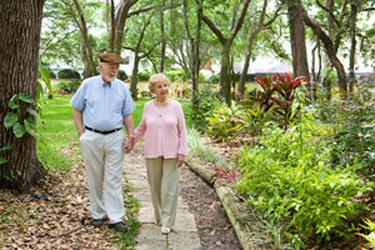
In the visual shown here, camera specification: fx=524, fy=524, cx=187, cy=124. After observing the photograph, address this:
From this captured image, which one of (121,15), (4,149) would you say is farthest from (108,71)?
(121,15)

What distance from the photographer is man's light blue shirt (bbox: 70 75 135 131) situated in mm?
5094

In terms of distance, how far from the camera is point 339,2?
22750mm

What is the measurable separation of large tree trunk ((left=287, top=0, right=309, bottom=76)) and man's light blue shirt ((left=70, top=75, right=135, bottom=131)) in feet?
24.1

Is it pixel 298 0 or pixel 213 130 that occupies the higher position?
pixel 298 0

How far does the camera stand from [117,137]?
5.19 meters

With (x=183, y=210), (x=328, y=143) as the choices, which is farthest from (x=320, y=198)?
(x=183, y=210)

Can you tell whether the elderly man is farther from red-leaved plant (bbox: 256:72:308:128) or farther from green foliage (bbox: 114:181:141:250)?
red-leaved plant (bbox: 256:72:308:128)

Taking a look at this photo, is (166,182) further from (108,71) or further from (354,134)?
(354,134)

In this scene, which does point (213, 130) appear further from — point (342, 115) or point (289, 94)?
point (342, 115)


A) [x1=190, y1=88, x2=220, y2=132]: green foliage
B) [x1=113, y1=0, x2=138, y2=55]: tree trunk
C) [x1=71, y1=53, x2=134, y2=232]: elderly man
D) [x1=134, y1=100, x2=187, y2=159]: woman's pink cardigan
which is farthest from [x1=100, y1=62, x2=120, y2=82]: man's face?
[x1=113, y1=0, x2=138, y2=55]: tree trunk

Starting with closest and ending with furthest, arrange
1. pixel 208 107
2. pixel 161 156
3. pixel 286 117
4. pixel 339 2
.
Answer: pixel 161 156 → pixel 286 117 → pixel 208 107 → pixel 339 2

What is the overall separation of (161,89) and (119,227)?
56.4 inches

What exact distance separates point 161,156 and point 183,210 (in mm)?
1222

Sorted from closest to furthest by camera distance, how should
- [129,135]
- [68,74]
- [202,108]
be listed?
[129,135], [202,108], [68,74]
